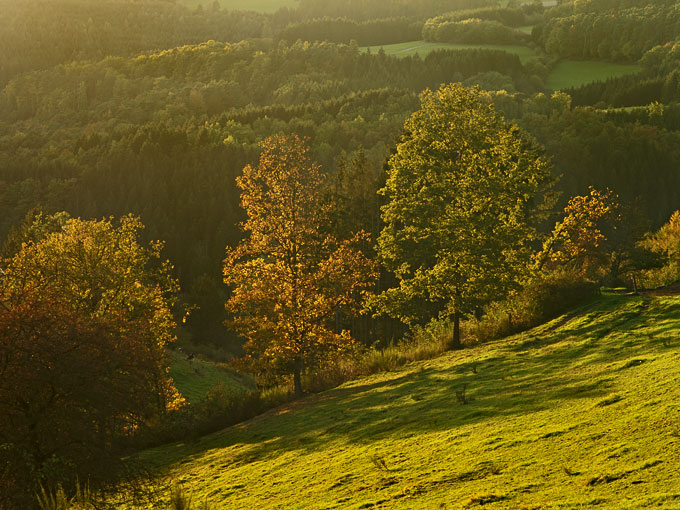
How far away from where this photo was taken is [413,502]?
9.92 m

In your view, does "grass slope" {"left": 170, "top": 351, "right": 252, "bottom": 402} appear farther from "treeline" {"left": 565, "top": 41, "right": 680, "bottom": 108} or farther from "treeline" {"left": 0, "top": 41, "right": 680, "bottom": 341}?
"treeline" {"left": 565, "top": 41, "right": 680, "bottom": 108}

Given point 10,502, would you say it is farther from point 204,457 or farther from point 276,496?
point 204,457

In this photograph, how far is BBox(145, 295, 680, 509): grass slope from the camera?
9055 millimetres

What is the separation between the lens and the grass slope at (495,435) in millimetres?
9055

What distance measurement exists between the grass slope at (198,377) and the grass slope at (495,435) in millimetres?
31698

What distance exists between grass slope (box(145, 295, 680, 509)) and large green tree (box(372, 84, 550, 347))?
4.57 m

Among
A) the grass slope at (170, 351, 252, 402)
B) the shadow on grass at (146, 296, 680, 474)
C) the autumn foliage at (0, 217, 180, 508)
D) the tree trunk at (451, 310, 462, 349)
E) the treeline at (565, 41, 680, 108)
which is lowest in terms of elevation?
the grass slope at (170, 351, 252, 402)

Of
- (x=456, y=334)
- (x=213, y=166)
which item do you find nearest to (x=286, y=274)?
(x=456, y=334)

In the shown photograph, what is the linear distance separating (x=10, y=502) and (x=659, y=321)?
60.6 ft

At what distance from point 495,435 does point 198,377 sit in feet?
175

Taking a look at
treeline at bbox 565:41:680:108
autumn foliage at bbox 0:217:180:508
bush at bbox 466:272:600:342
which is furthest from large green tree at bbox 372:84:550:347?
treeline at bbox 565:41:680:108

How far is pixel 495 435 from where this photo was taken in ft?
41.8

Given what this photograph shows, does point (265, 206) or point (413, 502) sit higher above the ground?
point (265, 206)

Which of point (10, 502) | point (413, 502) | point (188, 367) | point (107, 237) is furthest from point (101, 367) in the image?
point (188, 367)
